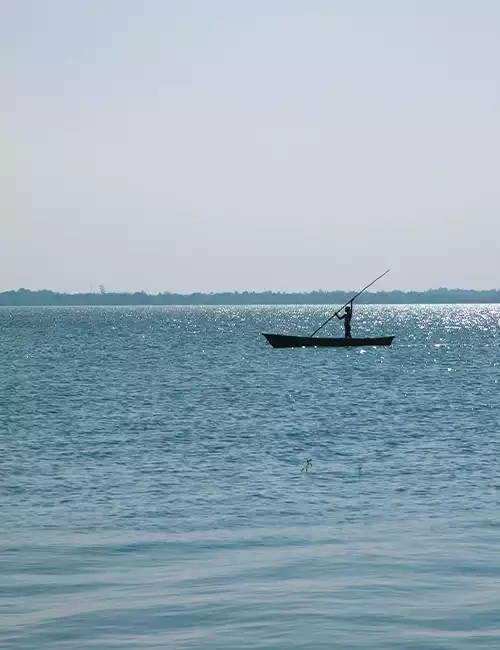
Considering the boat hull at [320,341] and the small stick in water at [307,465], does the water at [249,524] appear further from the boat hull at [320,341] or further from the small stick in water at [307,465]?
the boat hull at [320,341]

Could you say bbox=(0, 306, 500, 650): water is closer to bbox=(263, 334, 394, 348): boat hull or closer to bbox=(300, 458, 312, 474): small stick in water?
bbox=(300, 458, 312, 474): small stick in water

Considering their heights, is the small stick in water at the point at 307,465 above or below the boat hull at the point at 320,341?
below

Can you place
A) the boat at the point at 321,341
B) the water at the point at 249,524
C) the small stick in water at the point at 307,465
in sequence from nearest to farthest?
the water at the point at 249,524, the small stick in water at the point at 307,465, the boat at the point at 321,341

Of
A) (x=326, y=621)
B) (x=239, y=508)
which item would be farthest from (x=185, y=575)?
(x=239, y=508)

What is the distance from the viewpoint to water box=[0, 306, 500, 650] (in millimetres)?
12531

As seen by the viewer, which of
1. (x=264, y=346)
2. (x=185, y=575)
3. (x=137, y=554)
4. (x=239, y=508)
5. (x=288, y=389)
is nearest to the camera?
(x=185, y=575)

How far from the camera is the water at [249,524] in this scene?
41.1 feet

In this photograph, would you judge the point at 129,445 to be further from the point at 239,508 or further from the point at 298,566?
the point at 298,566

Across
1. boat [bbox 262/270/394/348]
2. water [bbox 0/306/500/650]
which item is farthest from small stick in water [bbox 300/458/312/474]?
boat [bbox 262/270/394/348]

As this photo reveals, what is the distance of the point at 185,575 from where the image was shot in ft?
48.9

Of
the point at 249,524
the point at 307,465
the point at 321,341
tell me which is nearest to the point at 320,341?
the point at 321,341

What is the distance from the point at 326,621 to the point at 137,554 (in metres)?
4.64

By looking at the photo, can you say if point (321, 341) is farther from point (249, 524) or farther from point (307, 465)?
point (249, 524)

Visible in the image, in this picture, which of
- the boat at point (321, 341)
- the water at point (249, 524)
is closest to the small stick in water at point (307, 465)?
the water at point (249, 524)
